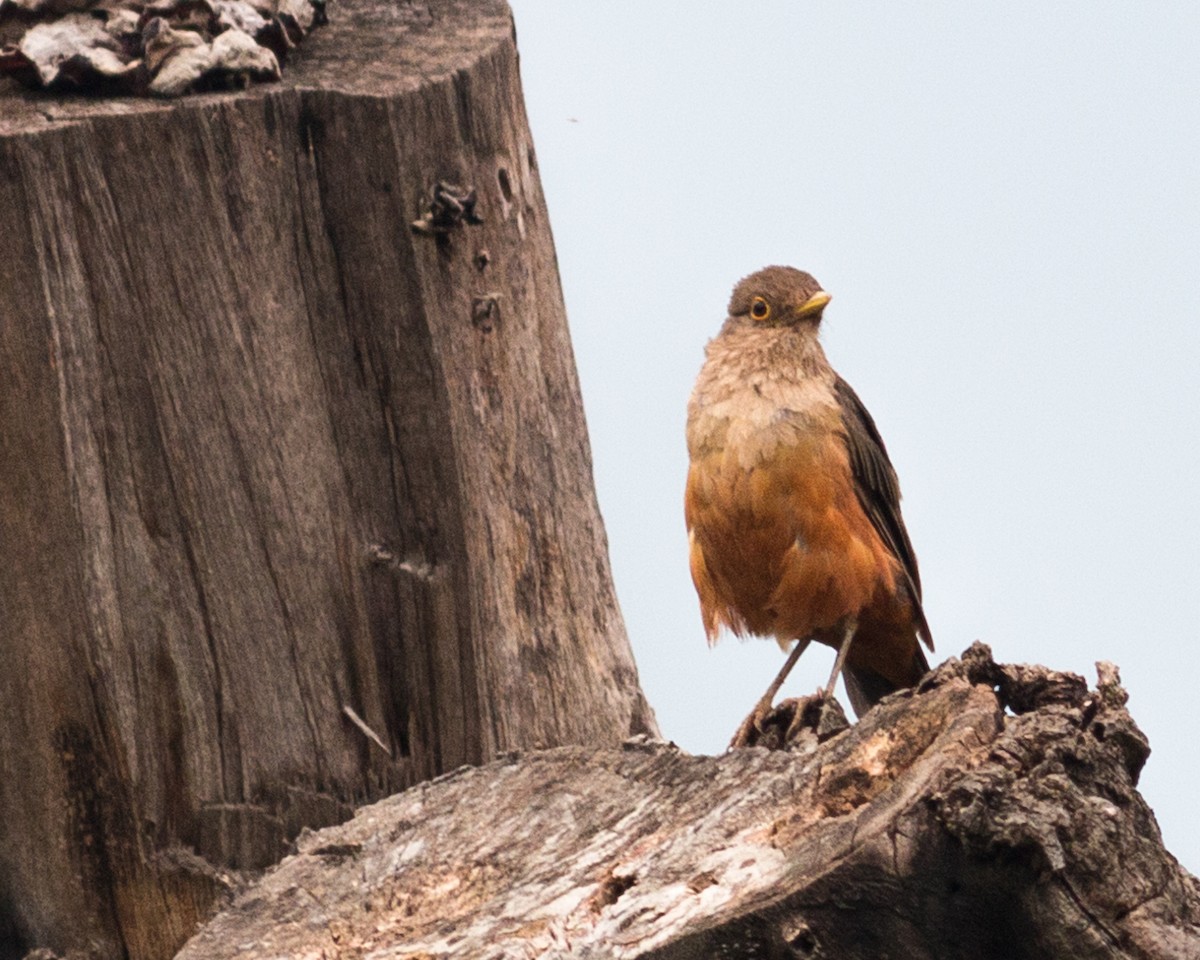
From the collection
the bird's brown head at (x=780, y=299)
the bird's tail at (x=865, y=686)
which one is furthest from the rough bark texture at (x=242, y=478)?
the bird's tail at (x=865, y=686)

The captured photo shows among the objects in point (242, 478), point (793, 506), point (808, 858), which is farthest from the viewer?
point (793, 506)

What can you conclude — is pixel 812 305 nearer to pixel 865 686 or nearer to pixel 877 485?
pixel 877 485

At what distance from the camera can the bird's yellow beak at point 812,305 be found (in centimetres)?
680

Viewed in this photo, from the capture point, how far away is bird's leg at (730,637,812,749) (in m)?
5.54

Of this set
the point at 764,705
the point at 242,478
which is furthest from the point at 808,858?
the point at 764,705

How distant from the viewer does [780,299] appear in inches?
269

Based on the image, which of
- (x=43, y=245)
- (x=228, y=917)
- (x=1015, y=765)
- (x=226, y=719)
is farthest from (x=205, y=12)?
(x=1015, y=765)

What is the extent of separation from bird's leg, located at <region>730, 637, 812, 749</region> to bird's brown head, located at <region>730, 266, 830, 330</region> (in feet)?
4.13

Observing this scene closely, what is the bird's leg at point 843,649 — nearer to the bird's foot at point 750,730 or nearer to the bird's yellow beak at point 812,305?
the bird's foot at point 750,730

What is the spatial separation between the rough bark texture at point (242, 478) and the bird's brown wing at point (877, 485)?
177 cm

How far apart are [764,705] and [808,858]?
108 inches

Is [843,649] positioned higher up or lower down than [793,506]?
lower down

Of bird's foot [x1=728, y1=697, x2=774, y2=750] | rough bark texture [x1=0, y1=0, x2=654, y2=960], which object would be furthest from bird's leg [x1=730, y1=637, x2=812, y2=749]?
rough bark texture [x1=0, y1=0, x2=654, y2=960]

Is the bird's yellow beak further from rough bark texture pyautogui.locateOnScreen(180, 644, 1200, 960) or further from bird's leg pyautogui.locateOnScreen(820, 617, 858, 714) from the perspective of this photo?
rough bark texture pyautogui.locateOnScreen(180, 644, 1200, 960)
